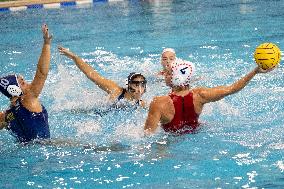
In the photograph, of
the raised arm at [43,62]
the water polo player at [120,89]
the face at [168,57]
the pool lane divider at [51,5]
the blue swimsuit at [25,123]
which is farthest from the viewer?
the pool lane divider at [51,5]

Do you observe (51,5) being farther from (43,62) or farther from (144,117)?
(43,62)

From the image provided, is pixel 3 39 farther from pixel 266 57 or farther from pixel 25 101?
pixel 266 57

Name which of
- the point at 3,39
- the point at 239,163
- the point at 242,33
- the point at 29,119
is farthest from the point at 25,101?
the point at 3,39

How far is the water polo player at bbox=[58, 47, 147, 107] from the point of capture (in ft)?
20.5

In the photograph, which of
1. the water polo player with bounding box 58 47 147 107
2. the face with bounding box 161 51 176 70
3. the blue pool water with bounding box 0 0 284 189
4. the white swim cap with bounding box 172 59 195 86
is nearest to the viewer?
the blue pool water with bounding box 0 0 284 189

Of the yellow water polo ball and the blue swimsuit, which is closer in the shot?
the yellow water polo ball

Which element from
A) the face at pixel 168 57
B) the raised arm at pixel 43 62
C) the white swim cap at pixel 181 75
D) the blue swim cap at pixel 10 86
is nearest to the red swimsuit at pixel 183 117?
the white swim cap at pixel 181 75

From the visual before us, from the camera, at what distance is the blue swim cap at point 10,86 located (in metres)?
5.25

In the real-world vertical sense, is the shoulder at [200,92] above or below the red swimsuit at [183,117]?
above

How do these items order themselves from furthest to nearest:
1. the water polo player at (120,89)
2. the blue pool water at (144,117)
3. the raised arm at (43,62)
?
the water polo player at (120,89)
the raised arm at (43,62)
the blue pool water at (144,117)

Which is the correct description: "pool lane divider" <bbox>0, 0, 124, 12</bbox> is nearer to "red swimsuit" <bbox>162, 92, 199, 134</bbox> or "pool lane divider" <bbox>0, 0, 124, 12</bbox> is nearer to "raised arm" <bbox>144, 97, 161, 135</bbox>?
"red swimsuit" <bbox>162, 92, 199, 134</bbox>

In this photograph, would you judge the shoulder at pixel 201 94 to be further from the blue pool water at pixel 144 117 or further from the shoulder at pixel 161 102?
the blue pool water at pixel 144 117

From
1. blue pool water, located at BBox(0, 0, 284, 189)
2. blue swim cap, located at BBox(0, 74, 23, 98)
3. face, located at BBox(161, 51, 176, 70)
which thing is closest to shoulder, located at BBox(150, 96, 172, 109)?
blue pool water, located at BBox(0, 0, 284, 189)

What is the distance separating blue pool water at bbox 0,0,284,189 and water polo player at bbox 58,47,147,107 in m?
0.15
